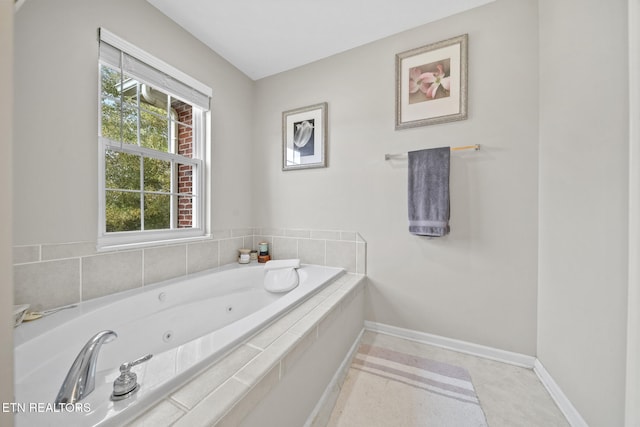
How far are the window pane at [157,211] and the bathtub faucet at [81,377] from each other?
120 cm

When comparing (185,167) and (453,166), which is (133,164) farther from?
(453,166)

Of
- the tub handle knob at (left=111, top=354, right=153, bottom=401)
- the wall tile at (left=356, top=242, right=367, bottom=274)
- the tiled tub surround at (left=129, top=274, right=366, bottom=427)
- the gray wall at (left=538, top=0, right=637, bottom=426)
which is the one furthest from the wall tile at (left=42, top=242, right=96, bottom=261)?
the gray wall at (left=538, top=0, right=637, bottom=426)

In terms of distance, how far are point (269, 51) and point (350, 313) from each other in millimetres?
2346

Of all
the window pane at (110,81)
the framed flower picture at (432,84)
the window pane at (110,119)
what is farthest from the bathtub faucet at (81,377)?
the framed flower picture at (432,84)

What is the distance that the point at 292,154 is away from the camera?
90.6 inches

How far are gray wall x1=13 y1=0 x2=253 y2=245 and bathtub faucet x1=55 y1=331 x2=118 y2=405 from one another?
890mm

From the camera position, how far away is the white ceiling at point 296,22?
162cm

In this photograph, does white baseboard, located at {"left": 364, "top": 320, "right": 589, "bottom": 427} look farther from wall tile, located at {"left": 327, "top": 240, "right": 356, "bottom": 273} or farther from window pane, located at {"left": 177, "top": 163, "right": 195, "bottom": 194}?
window pane, located at {"left": 177, "top": 163, "right": 195, "bottom": 194}

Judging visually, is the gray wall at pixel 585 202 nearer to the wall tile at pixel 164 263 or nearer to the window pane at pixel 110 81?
the wall tile at pixel 164 263

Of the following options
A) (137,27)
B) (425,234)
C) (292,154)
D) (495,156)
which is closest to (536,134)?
(495,156)

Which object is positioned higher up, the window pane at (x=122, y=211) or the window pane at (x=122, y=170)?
the window pane at (x=122, y=170)

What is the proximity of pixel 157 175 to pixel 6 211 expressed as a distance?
1.76 m

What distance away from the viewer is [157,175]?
1806 millimetres

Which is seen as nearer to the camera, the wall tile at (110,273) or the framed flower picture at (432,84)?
the wall tile at (110,273)
